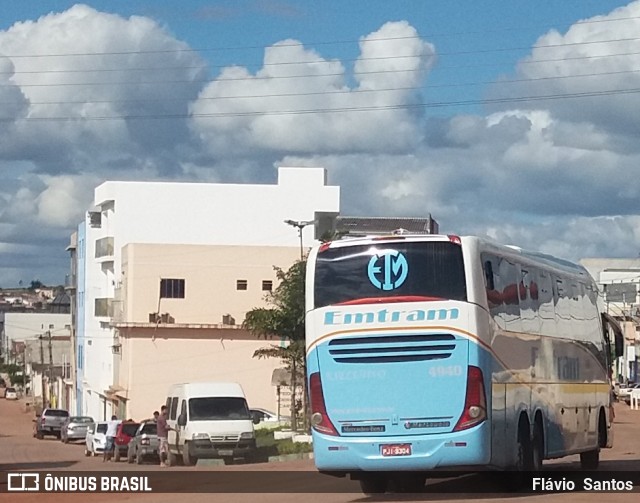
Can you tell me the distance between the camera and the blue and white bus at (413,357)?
58.2ft

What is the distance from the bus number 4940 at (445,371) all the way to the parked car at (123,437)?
26293mm

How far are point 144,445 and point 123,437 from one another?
5.15 m

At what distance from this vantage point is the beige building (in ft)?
227

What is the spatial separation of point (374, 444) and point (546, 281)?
5056mm

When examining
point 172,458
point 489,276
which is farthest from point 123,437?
point 489,276

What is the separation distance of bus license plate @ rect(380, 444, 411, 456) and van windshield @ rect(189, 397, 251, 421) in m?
18.1

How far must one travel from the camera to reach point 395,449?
1797 cm

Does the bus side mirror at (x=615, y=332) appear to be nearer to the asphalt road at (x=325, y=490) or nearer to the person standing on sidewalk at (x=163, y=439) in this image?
the asphalt road at (x=325, y=490)

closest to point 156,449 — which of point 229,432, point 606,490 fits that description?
point 229,432

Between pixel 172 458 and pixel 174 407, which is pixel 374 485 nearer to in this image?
pixel 172 458

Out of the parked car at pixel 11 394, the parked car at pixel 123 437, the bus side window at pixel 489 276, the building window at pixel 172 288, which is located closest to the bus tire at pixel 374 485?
the bus side window at pixel 489 276

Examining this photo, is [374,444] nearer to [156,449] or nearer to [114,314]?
[156,449]

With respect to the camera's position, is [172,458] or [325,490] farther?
[172,458]

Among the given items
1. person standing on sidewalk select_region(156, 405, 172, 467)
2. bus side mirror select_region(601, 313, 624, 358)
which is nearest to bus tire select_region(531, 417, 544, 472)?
bus side mirror select_region(601, 313, 624, 358)
